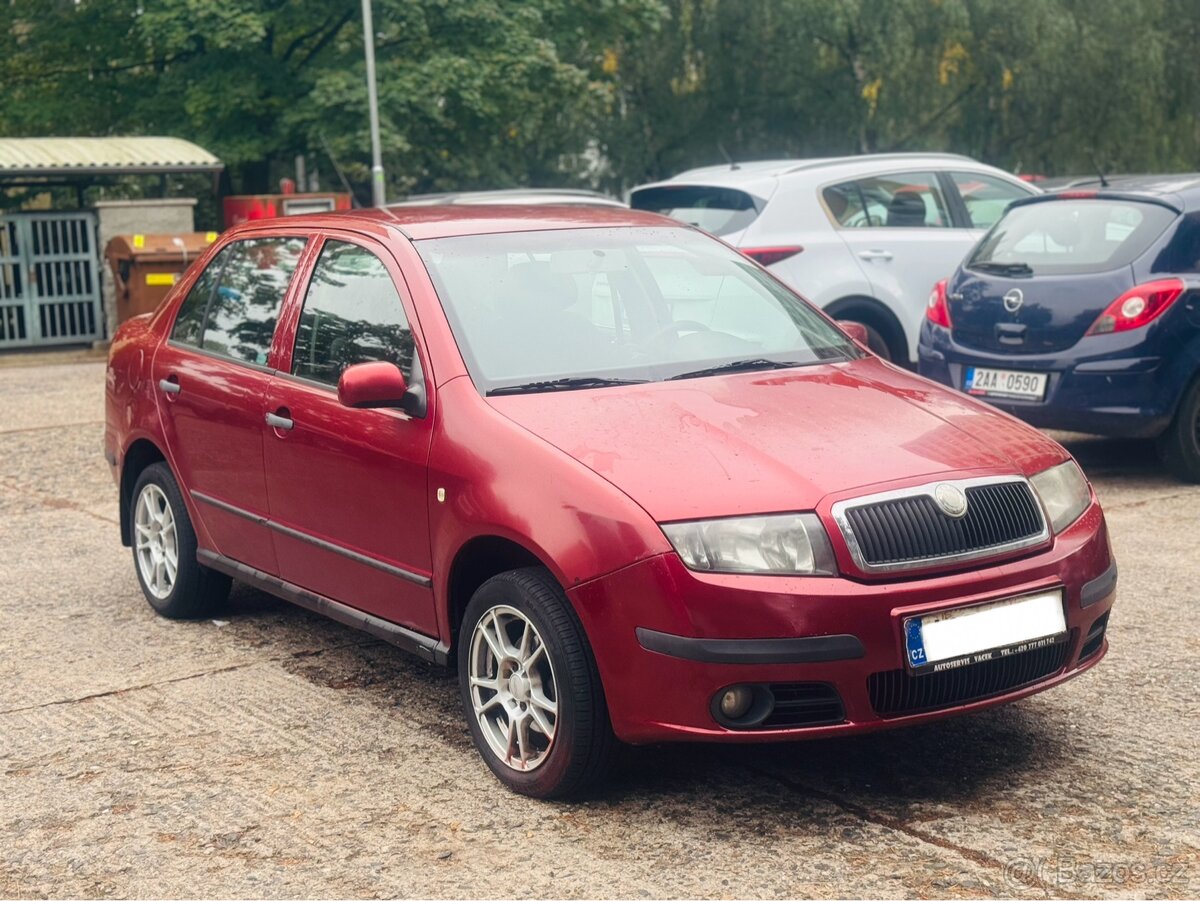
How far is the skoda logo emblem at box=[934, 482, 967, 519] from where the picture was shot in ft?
12.8

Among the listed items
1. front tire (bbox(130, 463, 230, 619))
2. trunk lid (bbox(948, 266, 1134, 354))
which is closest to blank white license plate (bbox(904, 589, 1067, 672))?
front tire (bbox(130, 463, 230, 619))

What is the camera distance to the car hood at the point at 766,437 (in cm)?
385

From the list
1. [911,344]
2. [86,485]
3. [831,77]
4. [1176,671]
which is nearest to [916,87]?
[831,77]

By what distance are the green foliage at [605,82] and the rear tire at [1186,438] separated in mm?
18701

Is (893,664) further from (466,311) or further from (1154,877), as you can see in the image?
(466,311)

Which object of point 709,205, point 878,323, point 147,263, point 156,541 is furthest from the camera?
point 147,263

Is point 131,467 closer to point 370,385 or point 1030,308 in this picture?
point 370,385

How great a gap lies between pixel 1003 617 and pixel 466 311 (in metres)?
1.80

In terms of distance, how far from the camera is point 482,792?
13.8ft

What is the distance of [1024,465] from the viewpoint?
4203mm

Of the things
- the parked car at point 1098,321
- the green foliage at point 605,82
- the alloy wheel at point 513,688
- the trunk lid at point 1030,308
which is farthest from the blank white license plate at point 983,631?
the green foliage at point 605,82

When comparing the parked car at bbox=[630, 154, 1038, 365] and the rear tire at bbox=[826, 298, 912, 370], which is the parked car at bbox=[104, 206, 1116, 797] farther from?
the rear tire at bbox=[826, 298, 912, 370]

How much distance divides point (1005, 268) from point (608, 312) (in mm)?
4424

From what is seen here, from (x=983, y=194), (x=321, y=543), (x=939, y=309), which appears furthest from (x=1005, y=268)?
(x=321, y=543)
